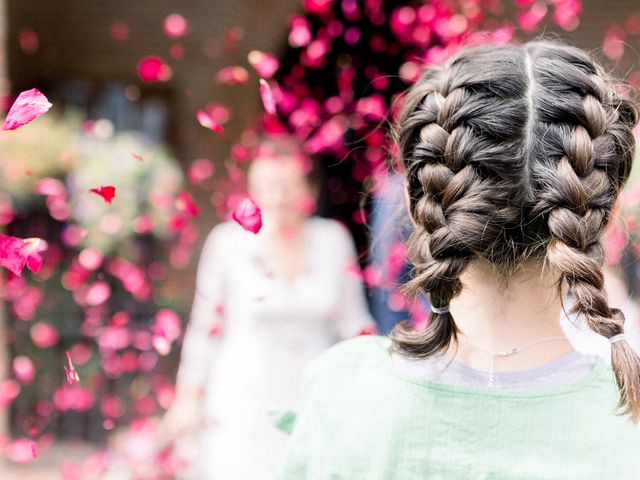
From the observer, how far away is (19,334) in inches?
205

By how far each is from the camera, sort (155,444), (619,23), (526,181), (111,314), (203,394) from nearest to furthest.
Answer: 1. (526,181)
2. (203,394)
3. (155,444)
4. (619,23)
5. (111,314)

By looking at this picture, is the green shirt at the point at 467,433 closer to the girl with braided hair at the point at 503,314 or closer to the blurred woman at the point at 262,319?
the girl with braided hair at the point at 503,314

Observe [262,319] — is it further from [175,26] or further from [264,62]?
[175,26]

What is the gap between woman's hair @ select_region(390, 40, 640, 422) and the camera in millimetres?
1189

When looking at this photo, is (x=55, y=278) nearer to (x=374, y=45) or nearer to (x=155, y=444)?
(x=155, y=444)

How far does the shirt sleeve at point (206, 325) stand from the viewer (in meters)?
3.24

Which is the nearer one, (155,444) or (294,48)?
(155,444)

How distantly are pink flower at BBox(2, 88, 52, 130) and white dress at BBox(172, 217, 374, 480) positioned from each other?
1.60 meters

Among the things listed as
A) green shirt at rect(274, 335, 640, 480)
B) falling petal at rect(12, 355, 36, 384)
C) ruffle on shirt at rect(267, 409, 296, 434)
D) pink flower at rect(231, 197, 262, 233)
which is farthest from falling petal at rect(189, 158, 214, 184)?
green shirt at rect(274, 335, 640, 480)

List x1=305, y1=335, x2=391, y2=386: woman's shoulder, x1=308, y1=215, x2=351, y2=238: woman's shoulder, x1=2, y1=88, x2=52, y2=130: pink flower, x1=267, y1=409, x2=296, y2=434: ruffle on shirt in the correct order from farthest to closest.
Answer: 1. x1=308, y1=215, x2=351, y2=238: woman's shoulder
2. x1=2, y1=88, x2=52, y2=130: pink flower
3. x1=267, y1=409, x2=296, y2=434: ruffle on shirt
4. x1=305, y1=335, x2=391, y2=386: woman's shoulder

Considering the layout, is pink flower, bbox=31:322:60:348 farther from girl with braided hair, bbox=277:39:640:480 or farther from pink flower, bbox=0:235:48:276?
girl with braided hair, bbox=277:39:640:480

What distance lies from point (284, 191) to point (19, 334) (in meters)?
2.65

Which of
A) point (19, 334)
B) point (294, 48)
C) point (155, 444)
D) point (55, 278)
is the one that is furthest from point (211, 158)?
point (155, 444)

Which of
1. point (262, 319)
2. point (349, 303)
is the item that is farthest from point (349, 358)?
point (349, 303)
